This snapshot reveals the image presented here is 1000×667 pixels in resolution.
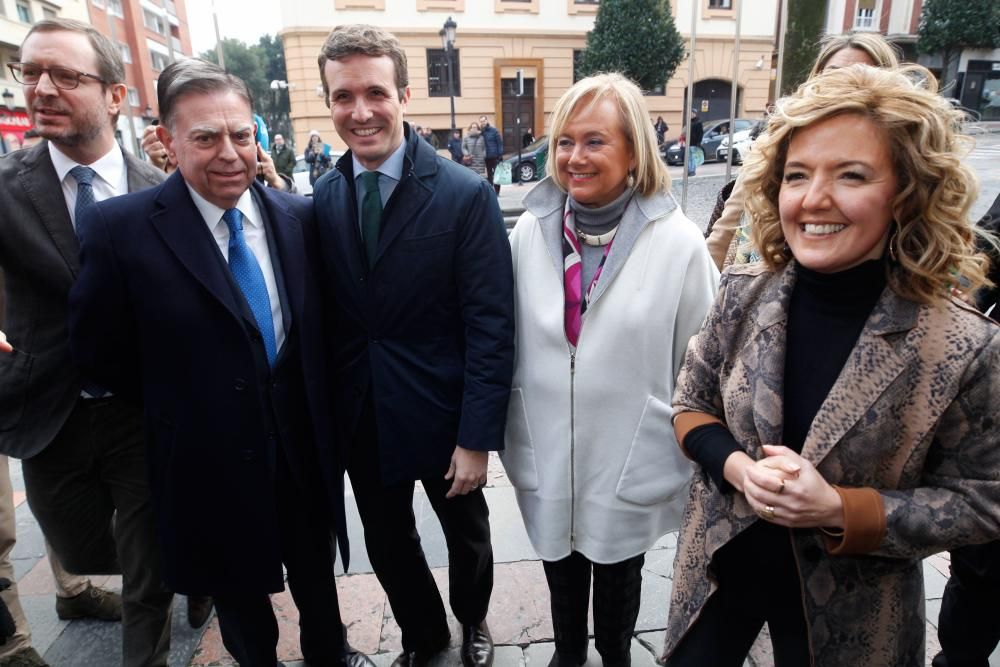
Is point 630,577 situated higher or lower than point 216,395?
lower

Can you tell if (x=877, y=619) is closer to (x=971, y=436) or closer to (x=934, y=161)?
(x=971, y=436)

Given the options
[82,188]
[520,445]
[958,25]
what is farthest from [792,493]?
[958,25]

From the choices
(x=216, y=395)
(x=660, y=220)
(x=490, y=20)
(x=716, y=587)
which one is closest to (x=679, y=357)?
(x=660, y=220)

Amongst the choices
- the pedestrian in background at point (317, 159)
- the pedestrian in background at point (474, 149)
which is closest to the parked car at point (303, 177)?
the pedestrian in background at point (317, 159)

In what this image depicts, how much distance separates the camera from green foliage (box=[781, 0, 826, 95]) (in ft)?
37.5

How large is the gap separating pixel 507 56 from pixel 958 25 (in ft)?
64.6

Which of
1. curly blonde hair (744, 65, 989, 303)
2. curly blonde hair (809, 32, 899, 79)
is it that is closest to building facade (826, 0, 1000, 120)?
curly blonde hair (809, 32, 899, 79)

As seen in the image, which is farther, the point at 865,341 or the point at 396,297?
the point at 396,297

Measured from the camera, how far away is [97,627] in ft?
8.41

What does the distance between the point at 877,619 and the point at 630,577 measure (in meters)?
0.82

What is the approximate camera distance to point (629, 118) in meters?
1.77

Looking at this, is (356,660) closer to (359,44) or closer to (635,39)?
(359,44)

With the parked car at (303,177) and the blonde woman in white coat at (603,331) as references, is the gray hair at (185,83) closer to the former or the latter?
the blonde woman in white coat at (603,331)

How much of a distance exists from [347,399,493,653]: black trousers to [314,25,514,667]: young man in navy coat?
0.04 feet
